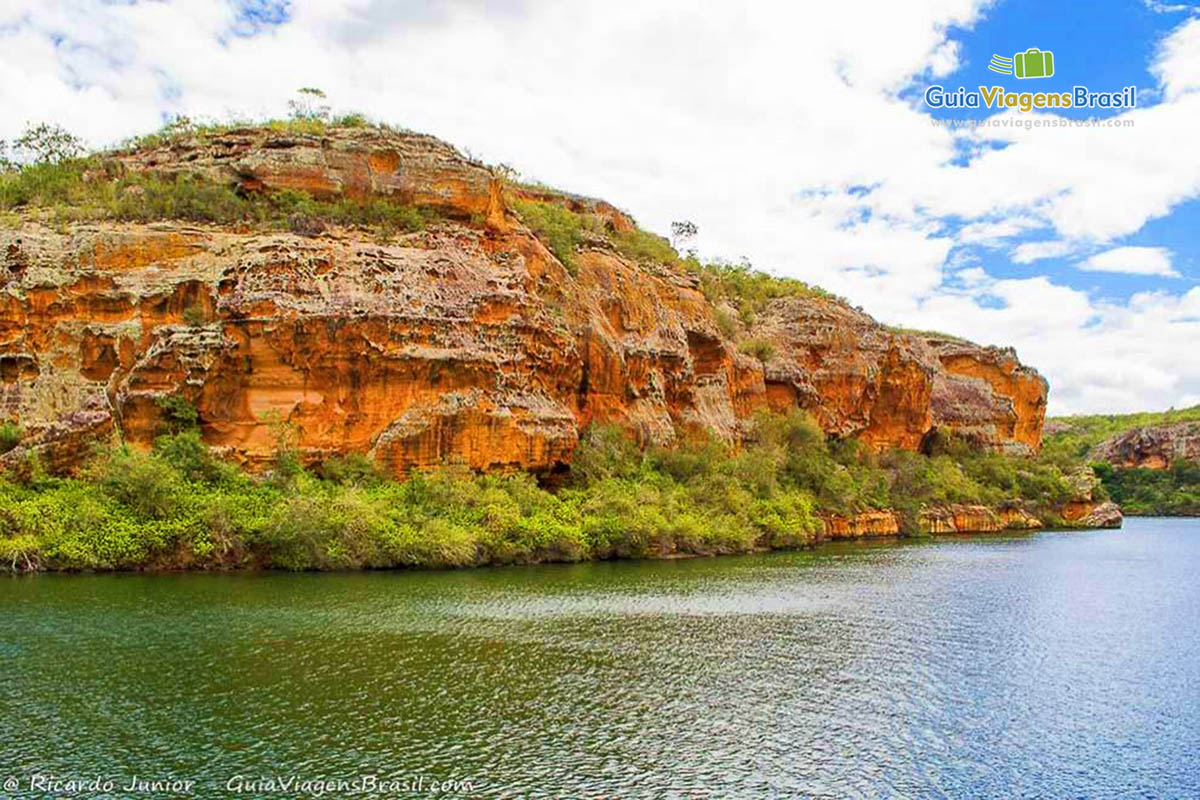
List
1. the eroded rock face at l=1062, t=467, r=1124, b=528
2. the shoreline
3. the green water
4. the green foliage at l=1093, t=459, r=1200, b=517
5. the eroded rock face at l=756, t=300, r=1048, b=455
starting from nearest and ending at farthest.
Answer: the green water, the shoreline, the eroded rock face at l=756, t=300, r=1048, b=455, the eroded rock face at l=1062, t=467, r=1124, b=528, the green foliage at l=1093, t=459, r=1200, b=517

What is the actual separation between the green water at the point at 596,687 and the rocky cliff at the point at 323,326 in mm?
8502

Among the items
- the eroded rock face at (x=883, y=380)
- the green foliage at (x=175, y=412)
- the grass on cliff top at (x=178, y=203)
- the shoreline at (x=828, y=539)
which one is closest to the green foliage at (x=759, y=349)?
the eroded rock face at (x=883, y=380)

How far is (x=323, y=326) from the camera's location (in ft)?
117

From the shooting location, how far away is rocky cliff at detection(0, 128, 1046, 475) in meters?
35.3

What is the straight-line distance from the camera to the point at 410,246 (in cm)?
4025

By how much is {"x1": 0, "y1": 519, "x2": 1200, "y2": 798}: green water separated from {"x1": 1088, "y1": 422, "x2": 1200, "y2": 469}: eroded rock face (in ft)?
300

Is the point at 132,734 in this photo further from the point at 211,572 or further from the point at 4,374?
the point at 4,374

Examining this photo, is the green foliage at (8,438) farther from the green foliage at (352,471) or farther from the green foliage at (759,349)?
the green foliage at (759,349)

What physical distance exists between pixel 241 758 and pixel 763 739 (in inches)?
315

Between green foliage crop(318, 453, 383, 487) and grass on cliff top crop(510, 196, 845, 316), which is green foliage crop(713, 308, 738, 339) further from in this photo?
green foliage crop(318, 453, 383, 487)

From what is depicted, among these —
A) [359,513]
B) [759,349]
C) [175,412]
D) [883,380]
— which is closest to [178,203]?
[175,412]

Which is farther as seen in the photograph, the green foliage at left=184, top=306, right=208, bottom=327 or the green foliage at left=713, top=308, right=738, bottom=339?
the green foliage at left=713, top=308, right=738, bottom=339

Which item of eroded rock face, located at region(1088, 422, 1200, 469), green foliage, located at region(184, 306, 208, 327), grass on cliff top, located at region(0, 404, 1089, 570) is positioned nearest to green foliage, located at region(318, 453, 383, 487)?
grass on cliff top, located at region(0, 404, 1089, 570)

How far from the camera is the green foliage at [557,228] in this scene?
49.8 metres
